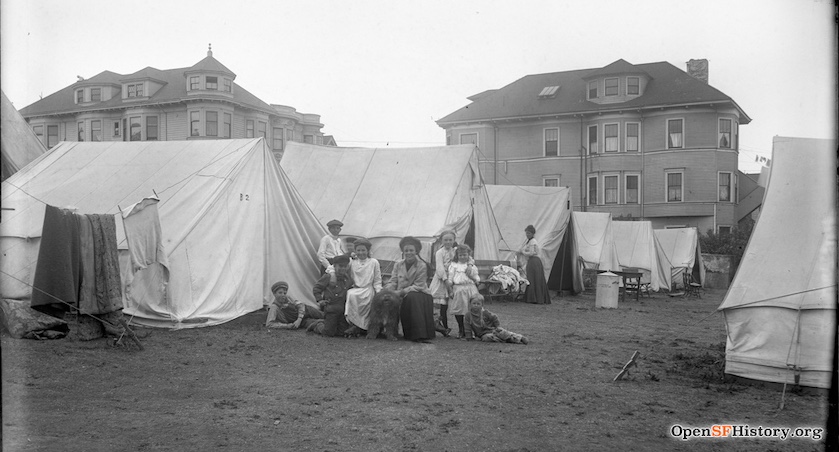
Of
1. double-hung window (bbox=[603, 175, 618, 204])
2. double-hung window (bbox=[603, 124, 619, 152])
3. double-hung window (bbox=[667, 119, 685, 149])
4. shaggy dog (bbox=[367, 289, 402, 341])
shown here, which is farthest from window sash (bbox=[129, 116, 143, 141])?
shaggy dog (bbox=[367, 289, 402, 341])

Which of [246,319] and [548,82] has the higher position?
[548,82]

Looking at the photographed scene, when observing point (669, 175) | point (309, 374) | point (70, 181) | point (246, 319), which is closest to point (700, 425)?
point (309, 374)

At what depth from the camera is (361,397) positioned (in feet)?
18.6

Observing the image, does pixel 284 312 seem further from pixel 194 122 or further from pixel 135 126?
pixel 135 126

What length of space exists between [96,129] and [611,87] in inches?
1060

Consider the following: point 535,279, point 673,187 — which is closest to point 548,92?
point 673,187

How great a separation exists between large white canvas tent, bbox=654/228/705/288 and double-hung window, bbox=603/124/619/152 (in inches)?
319

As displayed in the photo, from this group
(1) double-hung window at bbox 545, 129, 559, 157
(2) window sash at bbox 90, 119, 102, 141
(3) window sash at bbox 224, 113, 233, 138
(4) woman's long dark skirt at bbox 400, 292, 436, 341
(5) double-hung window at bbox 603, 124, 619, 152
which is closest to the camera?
(4) woman's long dark skirt at bbox 400, 292, 436, 341

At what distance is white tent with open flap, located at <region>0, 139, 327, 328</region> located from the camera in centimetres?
938

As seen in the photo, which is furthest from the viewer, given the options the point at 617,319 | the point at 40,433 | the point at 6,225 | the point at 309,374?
the point at 617,319

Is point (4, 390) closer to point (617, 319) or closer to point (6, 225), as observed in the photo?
point (6, 225)

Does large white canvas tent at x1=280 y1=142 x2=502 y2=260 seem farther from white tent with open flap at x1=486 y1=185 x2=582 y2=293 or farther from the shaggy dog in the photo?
the shaggy dog

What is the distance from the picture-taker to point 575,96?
108 feet

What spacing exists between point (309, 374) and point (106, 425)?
2.22m
